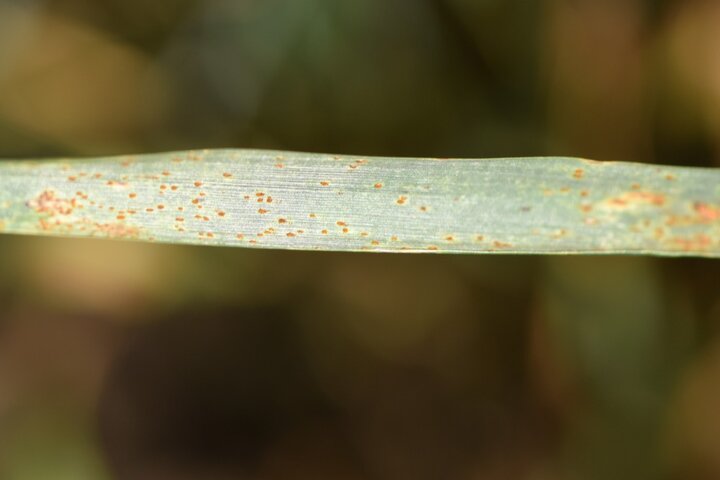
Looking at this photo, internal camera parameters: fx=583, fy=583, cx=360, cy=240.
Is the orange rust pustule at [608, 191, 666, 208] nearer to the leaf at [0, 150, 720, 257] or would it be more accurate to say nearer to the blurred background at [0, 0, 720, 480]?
the leaf at [0, 150, 720, 257]

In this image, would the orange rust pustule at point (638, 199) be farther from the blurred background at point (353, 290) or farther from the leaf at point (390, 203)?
the blurred background at point (353, 290)

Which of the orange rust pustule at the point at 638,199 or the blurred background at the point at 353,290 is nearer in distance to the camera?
the orange rust pustule at the point at 638,199

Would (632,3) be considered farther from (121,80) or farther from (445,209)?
(121,80)

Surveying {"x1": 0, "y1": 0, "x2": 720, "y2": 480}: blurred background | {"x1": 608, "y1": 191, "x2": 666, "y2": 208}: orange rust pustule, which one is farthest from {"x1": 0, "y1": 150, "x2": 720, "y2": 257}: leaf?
{"x1": 0, "y1": 0, "x2": 720, "y2": 480}: blurred background

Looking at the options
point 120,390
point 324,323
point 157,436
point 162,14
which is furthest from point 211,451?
point 162,14

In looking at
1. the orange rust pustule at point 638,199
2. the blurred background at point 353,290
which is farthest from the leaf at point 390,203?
the blurred background at point 353,290

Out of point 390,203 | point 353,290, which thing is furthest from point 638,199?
point 353,290
